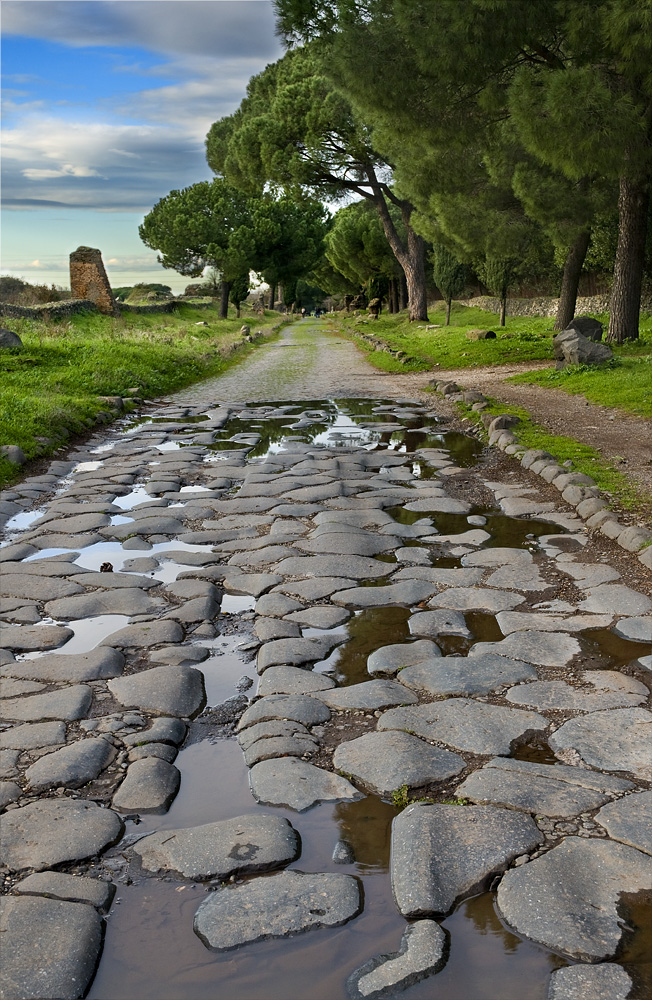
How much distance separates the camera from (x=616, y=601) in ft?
13.5

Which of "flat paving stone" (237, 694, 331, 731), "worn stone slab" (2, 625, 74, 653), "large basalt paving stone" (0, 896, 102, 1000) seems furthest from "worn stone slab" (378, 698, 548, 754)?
"worn stone slab" (2, 625, 74, 653)

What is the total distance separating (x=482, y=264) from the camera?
28547 mm

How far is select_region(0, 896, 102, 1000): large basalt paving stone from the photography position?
1.93m

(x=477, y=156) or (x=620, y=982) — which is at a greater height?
(x=477, y=156)

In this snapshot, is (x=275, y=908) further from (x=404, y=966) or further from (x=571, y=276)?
(x=571, y=276)

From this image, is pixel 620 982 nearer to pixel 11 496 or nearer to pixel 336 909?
pixel 336 909

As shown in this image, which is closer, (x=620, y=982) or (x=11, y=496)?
(x=620, y=982)

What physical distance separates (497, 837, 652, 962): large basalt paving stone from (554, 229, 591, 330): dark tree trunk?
16415mm

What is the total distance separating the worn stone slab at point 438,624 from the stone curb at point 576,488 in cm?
126

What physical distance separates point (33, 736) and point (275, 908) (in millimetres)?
1274

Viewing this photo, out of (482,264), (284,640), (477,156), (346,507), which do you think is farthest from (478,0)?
(482,264)

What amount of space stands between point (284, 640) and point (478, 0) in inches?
397

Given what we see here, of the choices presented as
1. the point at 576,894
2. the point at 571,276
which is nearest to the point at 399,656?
the point at 576,894

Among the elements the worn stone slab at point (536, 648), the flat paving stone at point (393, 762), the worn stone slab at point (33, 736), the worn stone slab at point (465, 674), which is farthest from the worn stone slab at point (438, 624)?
the worn stone slab at point (33, 736)
